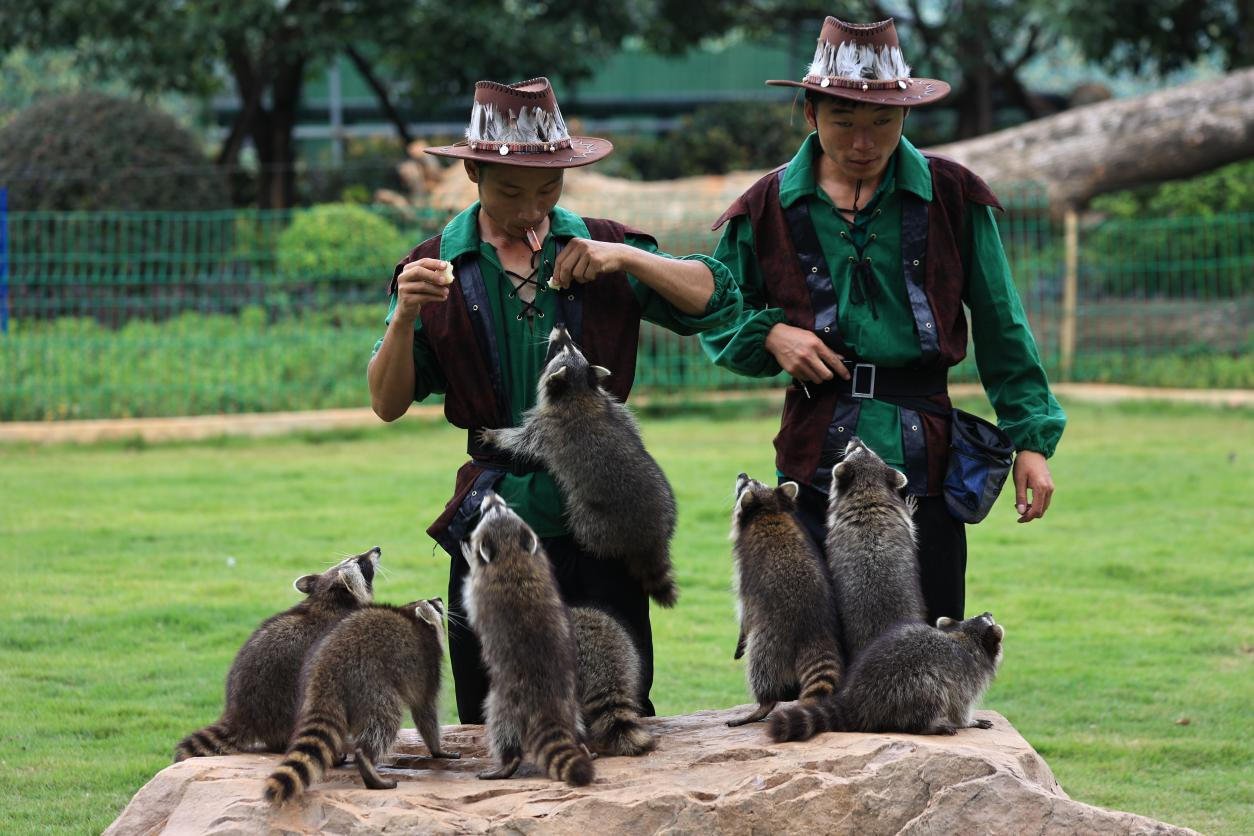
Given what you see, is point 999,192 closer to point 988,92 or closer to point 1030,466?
point 988,92

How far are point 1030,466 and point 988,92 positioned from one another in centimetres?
2120

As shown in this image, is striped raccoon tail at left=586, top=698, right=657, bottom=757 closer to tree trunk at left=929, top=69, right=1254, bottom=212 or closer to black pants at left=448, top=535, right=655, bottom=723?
black pants at left=448, top=535, right=655, bottom=723

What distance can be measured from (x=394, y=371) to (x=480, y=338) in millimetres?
286

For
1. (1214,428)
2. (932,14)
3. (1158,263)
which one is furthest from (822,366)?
(932,14)

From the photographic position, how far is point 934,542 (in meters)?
5.09

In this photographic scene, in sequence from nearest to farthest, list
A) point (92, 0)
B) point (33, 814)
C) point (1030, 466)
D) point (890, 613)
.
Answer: point (890, 613) → point (1030, 466) → point (33, 814) → point (92, 0)

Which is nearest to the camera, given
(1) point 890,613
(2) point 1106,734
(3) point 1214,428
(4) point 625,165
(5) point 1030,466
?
(1) point 890,613

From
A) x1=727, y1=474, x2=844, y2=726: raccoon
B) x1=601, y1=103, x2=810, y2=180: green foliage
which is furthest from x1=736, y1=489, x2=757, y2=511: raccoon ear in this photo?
x1=601, y1=103, x2=810, y2=180: green foliage

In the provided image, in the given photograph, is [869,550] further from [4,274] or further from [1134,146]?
[1134,146]

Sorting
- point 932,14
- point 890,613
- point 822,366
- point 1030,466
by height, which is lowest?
point 890,613

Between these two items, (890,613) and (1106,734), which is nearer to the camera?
(890,613)

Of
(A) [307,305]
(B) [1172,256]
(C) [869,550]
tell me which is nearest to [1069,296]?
(B) [1172,256]

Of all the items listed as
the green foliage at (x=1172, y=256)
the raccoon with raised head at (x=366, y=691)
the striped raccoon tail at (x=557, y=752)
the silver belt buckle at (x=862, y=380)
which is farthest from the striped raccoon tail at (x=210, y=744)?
the green foliage at (x=1172, y=256)

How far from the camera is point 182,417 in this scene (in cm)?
1484
